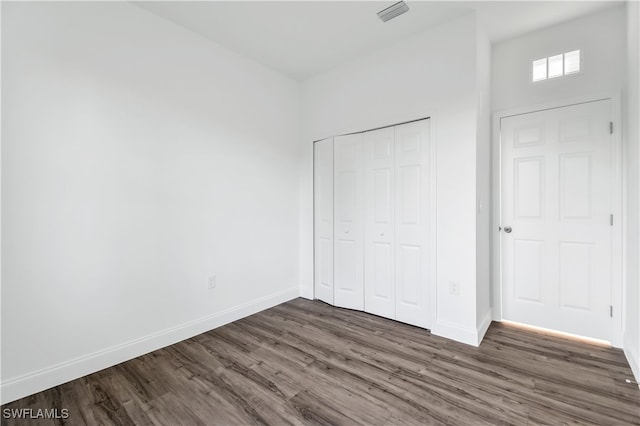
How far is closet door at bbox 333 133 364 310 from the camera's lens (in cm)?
325

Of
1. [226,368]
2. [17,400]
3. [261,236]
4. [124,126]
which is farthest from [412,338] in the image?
[124,126]

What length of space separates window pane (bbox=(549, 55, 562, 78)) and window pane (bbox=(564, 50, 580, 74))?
0.04m

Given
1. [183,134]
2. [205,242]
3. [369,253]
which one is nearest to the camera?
[183,134]

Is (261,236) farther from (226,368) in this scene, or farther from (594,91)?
(594,91)

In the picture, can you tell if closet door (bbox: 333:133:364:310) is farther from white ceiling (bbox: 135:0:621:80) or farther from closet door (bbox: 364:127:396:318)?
white ceiling (bbox: 135:0:621:80)

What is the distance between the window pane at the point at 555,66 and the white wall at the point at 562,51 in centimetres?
5

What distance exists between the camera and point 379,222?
309 centimetres

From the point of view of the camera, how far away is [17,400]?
1782 millimetres

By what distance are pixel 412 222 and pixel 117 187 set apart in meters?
2.69

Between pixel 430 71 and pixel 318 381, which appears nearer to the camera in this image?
pixel 318 381

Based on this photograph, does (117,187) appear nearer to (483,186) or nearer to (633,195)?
(483,186)

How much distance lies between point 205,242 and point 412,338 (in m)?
2.23

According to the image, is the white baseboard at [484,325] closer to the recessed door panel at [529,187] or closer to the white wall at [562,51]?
the recessed door panel at [529,187]

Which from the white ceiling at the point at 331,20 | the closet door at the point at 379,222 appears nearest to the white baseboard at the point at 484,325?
the closet door at the point at 379,222
